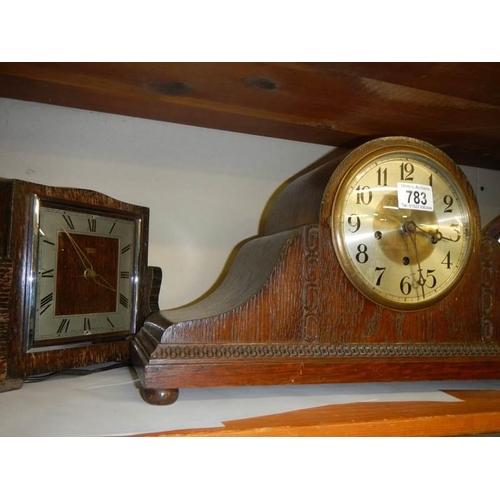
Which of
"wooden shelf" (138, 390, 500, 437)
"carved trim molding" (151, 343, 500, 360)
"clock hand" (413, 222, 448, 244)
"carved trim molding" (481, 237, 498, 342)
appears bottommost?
"wooden shelf" (138, 390, 500, 437)

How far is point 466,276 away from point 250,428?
532mm

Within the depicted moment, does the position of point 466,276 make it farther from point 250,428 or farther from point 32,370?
point 32,370

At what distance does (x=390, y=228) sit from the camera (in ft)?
2.60

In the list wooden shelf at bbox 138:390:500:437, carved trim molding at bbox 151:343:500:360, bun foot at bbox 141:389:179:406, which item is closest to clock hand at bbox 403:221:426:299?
carved trim molding at bbox 151:343:500:360

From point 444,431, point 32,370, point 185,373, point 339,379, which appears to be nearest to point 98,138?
point 32,370

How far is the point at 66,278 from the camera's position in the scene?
2.82 feet

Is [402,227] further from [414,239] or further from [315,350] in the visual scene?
[315,350]

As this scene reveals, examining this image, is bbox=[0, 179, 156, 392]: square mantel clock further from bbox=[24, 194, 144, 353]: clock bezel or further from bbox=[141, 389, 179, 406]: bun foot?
bbox=[141, 389, 179, 406]: bun foot

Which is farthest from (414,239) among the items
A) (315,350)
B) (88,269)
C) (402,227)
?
(88,269)

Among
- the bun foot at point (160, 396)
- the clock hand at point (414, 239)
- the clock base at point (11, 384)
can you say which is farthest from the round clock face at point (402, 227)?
the clock base at point (11, 384)

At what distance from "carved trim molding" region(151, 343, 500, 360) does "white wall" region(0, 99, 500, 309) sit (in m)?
0.48

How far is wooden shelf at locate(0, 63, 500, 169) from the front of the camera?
2.79 feet

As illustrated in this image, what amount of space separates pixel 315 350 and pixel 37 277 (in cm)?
53

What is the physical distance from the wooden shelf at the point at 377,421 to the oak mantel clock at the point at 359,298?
77mm
